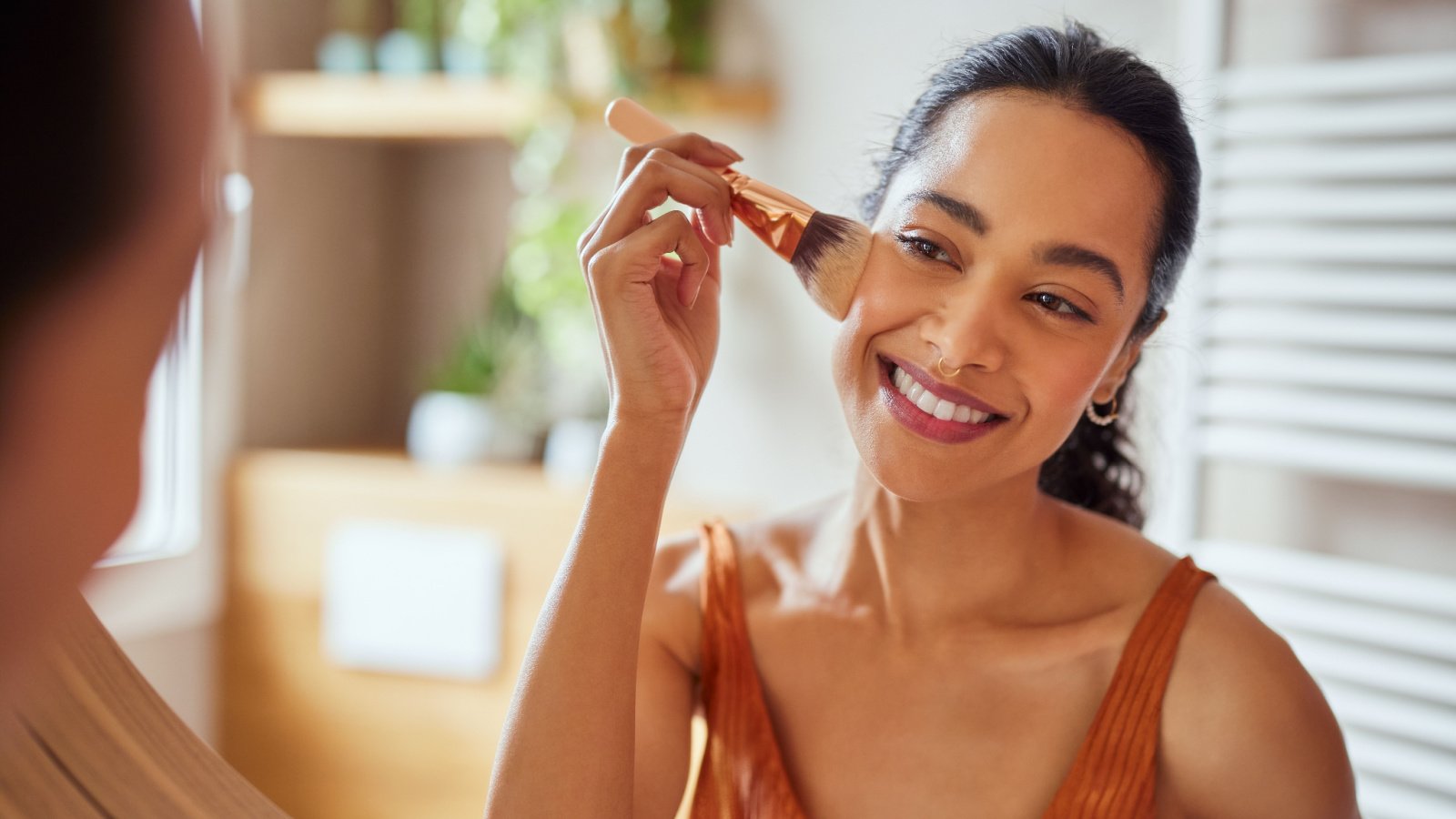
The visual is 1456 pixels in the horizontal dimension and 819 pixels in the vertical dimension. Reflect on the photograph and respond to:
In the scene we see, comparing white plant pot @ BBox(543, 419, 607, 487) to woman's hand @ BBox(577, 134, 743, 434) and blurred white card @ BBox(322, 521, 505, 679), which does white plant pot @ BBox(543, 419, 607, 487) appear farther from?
woman's hand @ BBox(577, 134, 743, 434)

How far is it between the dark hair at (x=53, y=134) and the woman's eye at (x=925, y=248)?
2.23 ft

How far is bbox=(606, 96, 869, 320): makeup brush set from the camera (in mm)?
826

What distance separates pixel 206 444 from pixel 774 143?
1083mm

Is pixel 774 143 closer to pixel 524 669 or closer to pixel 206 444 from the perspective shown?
pixel 206 444

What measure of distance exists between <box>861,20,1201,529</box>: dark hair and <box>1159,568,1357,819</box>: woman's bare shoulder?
238 millimetres

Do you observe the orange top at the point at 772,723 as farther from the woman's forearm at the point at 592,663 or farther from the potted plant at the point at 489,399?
the potted plant at the point at 489,399

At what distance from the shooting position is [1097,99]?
828 millimetres

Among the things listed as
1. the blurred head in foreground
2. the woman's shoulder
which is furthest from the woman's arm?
the blurred head in foreground

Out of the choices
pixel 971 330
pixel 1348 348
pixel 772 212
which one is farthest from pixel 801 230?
pixel 1348 348

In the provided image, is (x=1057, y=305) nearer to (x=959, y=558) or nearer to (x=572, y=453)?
(x=959, y=558)

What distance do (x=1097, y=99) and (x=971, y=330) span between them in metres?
0.19

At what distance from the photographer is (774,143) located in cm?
192

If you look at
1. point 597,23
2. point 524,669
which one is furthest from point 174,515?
point 524,669

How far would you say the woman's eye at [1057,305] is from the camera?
2.72ft
